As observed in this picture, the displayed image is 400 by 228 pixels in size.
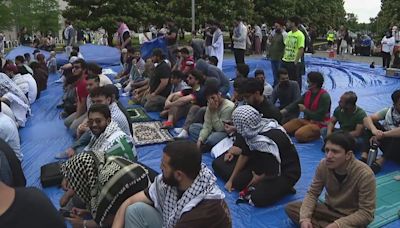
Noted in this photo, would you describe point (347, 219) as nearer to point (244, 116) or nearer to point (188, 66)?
point (244, 116)

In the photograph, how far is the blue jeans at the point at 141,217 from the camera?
265 cm

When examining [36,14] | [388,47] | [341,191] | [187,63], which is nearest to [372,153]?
[341,191]

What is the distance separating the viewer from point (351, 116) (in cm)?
507

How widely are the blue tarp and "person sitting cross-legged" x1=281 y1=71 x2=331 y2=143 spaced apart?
0.17 m

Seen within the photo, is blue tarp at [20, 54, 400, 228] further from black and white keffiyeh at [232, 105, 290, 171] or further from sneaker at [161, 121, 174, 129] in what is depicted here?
sneaker at [161, 121, 174, 129]

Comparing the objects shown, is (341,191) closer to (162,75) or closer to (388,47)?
(162,75)

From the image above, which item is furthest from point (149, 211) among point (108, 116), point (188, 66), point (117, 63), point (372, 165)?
point (117, 63)

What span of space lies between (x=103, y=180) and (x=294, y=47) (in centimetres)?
608

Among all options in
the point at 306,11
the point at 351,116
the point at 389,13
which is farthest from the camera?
the point at 306,11

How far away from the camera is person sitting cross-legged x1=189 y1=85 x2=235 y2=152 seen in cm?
511

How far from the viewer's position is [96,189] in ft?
9.03

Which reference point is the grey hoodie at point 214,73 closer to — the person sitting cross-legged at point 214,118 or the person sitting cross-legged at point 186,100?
the person sitting cross-legged at point 186,100

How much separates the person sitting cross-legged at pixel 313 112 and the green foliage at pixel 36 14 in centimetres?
3725

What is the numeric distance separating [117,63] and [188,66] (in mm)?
7043
